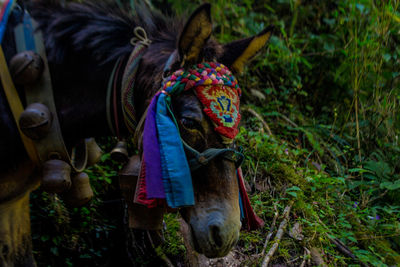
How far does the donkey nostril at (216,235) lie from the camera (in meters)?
1.28

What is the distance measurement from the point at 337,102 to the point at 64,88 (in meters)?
3.17

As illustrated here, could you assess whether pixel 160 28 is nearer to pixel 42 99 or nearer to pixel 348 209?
pixel 42 99

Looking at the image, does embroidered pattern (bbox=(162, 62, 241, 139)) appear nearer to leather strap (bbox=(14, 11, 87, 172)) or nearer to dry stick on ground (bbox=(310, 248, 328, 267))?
leather strap (bbox=(14, 11, 87, 172))

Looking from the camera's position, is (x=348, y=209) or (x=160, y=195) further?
(x=348, y=209)

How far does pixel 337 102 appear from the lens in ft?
12.6

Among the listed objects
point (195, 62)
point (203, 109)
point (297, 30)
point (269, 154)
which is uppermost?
point (195, 62)

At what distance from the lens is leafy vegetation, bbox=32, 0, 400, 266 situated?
2.23 metres

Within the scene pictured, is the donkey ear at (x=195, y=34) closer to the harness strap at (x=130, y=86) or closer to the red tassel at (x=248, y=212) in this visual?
the harness strap at (x=130, y=86)

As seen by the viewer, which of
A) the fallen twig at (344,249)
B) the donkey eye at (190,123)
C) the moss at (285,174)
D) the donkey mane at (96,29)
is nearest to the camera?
the donkey eye at (190,123)

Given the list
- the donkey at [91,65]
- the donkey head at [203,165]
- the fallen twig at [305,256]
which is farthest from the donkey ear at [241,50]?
the fallen twig at [305,256]

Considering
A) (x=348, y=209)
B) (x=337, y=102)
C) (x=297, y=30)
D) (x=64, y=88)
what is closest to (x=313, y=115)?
(x=337, y=102)

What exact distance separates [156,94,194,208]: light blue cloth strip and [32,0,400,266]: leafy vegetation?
33.8 inches

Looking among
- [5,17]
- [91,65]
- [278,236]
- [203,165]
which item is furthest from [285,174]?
[5,17]

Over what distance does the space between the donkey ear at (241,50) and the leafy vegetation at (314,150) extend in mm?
791
